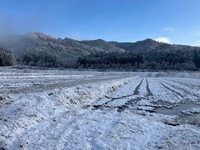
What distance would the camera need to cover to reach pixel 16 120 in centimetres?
1138

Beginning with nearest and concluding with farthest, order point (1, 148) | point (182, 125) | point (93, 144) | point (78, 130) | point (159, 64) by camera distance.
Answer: point (1, 148), point (93, 144), point (78, 130), point (182, 125), point (159, 64)

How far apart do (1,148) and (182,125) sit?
32.5 feet

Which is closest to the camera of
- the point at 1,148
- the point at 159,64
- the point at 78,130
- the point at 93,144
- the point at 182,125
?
the point at 1,148

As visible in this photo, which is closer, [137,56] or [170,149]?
[170,149]

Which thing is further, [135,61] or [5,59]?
[135,61]

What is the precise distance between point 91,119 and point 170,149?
18.1ft

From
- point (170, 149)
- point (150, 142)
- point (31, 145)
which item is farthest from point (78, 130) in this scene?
point (170, 149)

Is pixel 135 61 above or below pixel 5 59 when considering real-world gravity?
below

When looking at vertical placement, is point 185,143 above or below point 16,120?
below

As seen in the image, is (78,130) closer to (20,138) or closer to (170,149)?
(20,138)

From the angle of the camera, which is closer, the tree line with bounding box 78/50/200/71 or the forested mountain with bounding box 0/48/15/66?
the forested mountain with bounding box 0/48/15/66

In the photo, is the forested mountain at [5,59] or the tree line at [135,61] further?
the tree line at [135,61]

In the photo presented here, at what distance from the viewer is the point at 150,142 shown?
33.6ft

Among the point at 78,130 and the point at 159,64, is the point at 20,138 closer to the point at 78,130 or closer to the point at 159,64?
the point at 78,130
